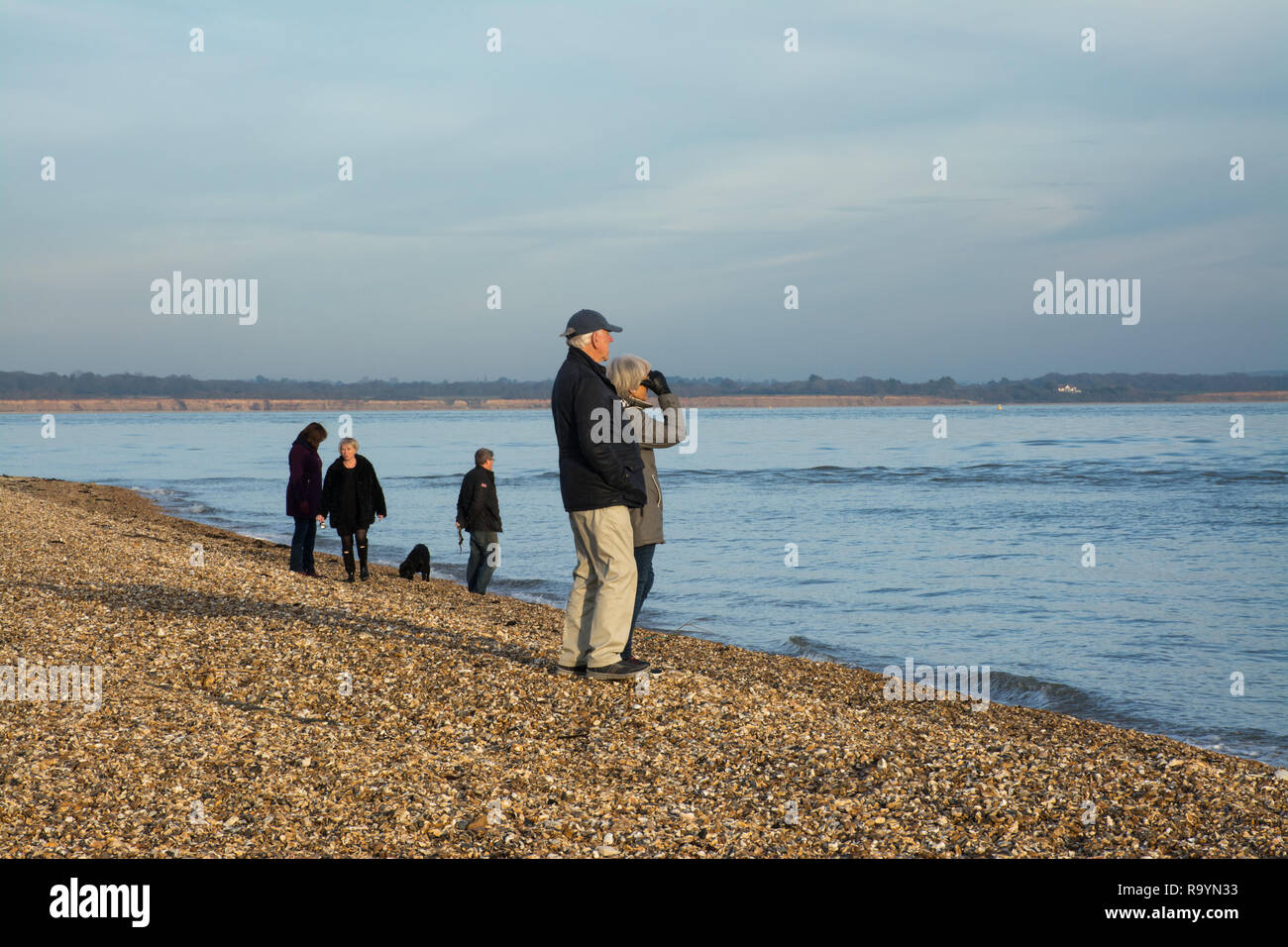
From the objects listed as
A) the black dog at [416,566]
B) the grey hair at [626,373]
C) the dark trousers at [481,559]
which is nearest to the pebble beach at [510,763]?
the grey hair at [626,373]

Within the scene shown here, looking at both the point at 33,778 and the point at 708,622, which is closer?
the point at 33,778

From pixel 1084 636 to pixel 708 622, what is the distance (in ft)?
15.1

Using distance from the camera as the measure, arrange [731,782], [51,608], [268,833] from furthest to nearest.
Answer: [51,608] < [731,782] < [268,833]

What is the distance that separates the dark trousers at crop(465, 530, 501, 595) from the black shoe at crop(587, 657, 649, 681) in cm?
645

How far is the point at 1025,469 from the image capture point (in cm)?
4628

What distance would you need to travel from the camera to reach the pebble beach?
4.63 m

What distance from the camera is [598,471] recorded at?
245 inches

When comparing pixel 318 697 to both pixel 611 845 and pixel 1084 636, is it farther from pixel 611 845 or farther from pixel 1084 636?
pixel 1084 636
